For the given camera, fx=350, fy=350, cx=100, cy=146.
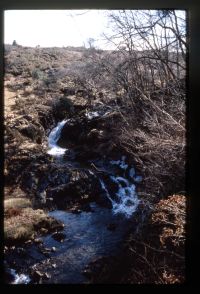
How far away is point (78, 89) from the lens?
154 inches

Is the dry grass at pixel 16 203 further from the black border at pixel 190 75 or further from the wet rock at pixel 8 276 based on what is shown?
the wet rock at pixel 8 276

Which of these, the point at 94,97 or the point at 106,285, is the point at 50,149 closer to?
the point at 94,97

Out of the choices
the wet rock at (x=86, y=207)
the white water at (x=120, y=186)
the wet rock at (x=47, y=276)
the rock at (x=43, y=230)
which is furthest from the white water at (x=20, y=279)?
the white water at (x=120, y=186)

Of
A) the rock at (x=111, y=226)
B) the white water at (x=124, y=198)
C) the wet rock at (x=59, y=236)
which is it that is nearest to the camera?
the wet rock at (x=59, y=236)

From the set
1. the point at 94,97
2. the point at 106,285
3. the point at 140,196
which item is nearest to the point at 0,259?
the point at 106,285

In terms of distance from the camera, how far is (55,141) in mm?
4281

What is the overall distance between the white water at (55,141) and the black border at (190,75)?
2.82 feet

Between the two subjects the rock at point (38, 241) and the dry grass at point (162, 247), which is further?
the rock at point (38, 241)

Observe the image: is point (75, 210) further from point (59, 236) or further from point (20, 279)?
point (20, 279)

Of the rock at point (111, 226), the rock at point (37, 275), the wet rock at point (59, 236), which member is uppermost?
the rock at point (111, 226)

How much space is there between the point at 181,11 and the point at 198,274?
2522 millimetres

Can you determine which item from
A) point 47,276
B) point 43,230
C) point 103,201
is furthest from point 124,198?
point 47,276

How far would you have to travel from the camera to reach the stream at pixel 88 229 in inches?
148

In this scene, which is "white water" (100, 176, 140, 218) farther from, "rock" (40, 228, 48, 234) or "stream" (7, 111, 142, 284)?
"rock" (40, 228, 48, 234)
